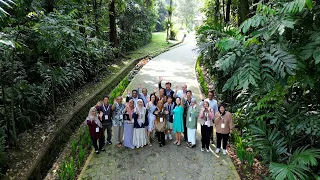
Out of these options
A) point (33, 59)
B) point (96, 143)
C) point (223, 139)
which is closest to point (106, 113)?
point (96, 143)

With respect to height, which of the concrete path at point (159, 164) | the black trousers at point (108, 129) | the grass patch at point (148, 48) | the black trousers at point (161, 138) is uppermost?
the grass patch at point (148, 48)

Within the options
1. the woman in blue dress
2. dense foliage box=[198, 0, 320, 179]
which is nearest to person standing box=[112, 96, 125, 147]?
the woman in blue dress

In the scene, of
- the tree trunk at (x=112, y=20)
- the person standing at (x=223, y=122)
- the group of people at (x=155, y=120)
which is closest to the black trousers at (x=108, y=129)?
the group of people at (x=155, y=120)

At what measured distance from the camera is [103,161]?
6.62 m

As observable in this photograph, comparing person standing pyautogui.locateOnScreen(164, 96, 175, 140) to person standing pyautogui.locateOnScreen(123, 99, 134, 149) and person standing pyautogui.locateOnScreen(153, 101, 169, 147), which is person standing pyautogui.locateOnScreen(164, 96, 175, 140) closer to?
person standing pyautogui.locateOnScreen(153, 101, 169, 147)

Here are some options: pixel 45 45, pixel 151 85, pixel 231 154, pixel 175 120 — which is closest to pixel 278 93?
pixel 231 154

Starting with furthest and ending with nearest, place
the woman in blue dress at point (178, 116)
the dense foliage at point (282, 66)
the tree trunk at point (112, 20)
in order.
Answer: the tree trunk at point (112, 20) < the woman in blue dress at point (178, 116) < the dense foliage at point (282, 66)

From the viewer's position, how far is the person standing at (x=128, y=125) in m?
6.96

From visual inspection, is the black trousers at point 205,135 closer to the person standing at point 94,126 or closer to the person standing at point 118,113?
the person standing at point 118,113

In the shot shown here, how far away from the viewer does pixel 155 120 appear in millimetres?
7215

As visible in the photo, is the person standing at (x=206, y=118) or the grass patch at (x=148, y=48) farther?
the grass patch at (x=148, y=48)

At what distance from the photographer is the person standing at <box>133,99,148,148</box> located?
6934mm

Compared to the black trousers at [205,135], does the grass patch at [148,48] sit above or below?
above

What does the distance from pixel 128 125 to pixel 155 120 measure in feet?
2.50
